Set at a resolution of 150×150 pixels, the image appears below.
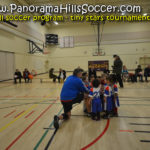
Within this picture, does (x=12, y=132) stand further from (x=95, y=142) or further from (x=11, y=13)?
(x=11, y=13)

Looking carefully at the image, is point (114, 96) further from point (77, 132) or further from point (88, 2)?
point (88, 2)

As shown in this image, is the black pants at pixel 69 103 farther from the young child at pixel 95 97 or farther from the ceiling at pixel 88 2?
the ceiling at pixel 88 2

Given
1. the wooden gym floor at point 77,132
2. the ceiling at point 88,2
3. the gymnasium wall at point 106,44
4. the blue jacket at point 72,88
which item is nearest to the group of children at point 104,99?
the wooden gym floor at point 77,132

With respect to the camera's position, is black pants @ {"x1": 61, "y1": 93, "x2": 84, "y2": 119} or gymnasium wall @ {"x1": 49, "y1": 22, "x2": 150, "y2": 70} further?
gymnasium wall @ {"x1": 49, "y1": 22, "x2": 150, "y2": 70}

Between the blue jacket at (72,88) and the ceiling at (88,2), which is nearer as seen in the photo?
the blue jacket at (72,88)

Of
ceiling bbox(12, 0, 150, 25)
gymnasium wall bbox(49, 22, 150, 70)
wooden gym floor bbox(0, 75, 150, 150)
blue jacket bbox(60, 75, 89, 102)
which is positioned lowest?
wooden gym floor bbox(0, 75, 150, 150)

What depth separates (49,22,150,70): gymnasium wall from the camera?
19141 millimetres

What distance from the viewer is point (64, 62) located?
21.2 meters

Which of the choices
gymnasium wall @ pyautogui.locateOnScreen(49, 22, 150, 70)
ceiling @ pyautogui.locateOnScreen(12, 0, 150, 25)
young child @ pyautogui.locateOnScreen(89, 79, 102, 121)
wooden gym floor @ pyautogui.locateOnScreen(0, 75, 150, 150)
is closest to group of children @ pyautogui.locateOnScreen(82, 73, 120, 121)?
young child @ pyautogui.locateOnScreen(89, 79, 102, 121)

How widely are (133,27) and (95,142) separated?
21.7 metres

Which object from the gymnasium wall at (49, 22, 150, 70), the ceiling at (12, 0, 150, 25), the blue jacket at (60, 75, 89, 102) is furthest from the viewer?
the gymnasium wall at (49, 22, 150, 70)

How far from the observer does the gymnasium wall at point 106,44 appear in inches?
754

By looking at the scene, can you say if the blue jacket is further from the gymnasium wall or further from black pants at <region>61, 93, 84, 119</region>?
the gymnasium wall

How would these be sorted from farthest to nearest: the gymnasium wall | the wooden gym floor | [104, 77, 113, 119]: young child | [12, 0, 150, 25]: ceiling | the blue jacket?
the gymnasium wall → [12, 0, 150, 25]: ceiling → [104, 77, 113, 119]: young child → the blue jacket → the wooden gym floor
